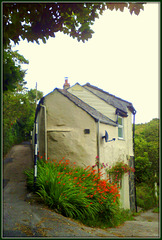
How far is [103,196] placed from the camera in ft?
17.3

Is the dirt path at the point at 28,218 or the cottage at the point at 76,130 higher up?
the cottage at the point at 76,130

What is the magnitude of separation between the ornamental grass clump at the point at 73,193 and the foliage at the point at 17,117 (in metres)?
1.43

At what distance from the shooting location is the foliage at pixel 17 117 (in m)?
2.64

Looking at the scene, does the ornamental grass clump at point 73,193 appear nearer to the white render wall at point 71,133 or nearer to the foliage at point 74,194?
the foliage at point 74,194

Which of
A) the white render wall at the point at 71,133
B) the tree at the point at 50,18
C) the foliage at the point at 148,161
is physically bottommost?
the foliage at the point at 148,161

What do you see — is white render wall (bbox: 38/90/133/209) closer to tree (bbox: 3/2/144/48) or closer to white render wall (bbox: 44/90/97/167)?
white render wall (bbox: 44/90/97/167)

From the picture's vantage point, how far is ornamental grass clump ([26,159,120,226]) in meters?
4.32

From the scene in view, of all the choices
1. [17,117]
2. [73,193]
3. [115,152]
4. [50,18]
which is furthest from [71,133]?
[50,18]

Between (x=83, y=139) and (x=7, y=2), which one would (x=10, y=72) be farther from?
(x=83, y=139)

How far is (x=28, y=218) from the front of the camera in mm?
3471

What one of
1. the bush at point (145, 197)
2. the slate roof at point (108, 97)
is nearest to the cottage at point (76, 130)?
the slate roof at point (108, 97)

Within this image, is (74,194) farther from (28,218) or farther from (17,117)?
(17,117)

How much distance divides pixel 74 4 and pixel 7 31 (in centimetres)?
94

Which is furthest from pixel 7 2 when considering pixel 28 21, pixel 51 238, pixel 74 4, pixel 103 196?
pixel 103 196
